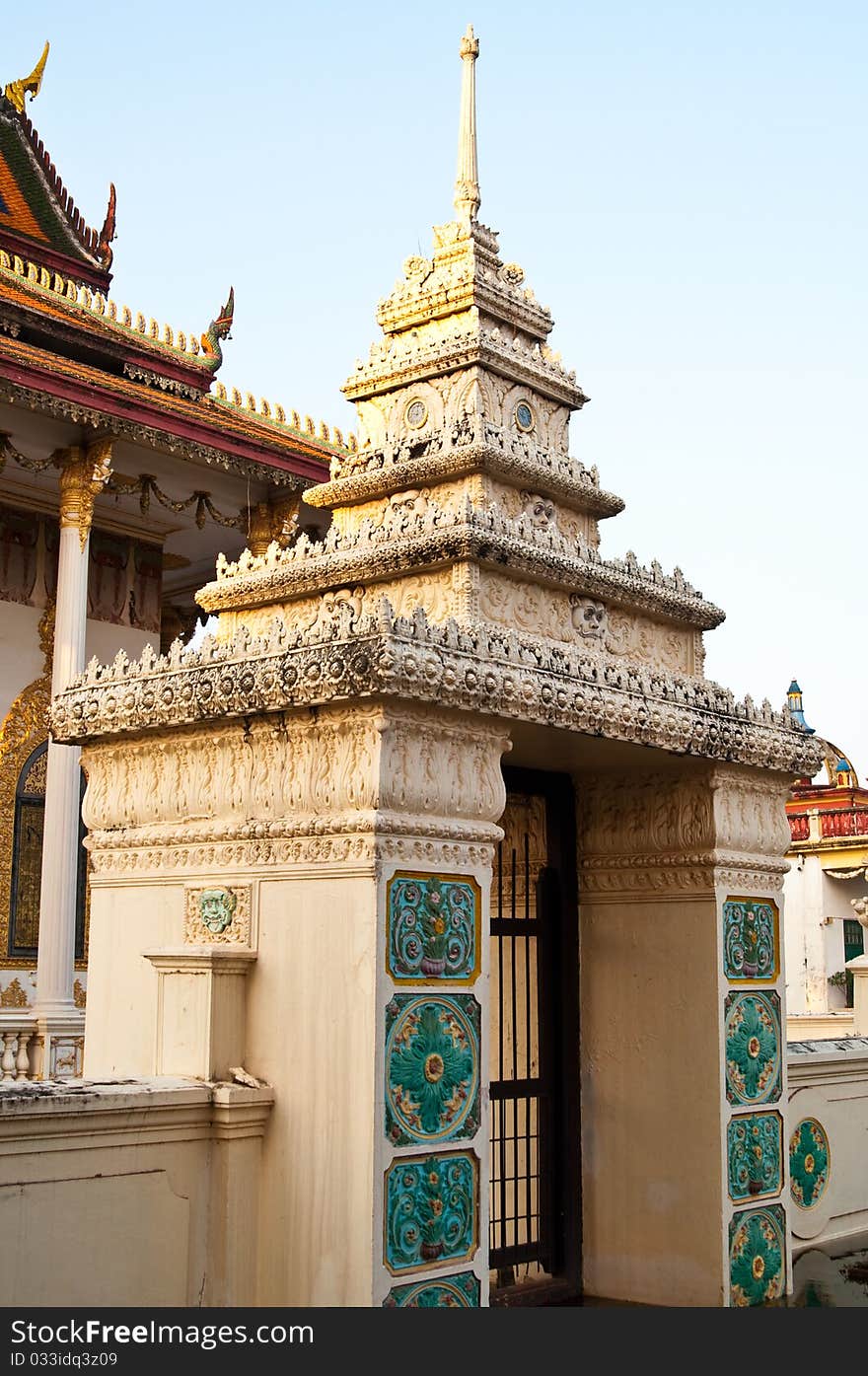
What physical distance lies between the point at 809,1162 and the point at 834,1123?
425mm

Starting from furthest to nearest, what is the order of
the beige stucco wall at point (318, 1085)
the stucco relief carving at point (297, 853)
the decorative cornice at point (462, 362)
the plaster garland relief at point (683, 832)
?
the decorative cornice at point (462, 362) < the plaster garland relief at point (683, 832) < the stucco relief carving at point (297, 853) < the beige stucco wall at point (318, 1085)

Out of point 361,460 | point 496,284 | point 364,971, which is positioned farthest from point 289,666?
point 496,284

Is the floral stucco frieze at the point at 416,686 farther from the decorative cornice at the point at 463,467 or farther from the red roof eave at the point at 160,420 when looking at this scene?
the red roof eave at the point at 160,420

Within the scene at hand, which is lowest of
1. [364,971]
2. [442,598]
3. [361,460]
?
[364,971]

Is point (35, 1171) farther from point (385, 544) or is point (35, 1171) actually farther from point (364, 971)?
point (385, 544)

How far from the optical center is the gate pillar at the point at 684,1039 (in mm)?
7453

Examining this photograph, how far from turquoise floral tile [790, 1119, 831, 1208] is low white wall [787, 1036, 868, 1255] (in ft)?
0.09

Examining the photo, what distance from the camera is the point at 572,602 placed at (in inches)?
305

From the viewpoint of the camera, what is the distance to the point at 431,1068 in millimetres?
5820

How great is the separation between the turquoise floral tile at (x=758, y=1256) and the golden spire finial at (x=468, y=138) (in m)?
5.64

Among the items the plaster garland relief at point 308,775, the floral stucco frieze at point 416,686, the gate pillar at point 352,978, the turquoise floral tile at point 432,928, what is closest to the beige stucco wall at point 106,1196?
the gate pillar at point 352,978

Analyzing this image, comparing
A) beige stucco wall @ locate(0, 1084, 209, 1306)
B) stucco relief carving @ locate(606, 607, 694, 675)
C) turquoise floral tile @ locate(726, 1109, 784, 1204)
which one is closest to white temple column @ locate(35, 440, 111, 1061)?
stucco relief carving @ locate(606, 607, 694, 675)

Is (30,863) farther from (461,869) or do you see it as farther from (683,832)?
(461,869)

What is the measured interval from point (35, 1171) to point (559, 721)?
2757 millimetres
